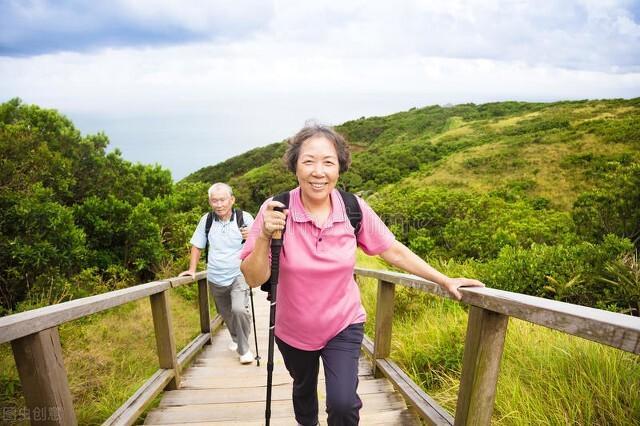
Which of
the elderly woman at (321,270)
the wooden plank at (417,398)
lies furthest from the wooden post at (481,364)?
the wooden plank at (417,398)

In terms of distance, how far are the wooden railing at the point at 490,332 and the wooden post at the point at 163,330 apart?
183cm

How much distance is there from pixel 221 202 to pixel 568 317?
341cm

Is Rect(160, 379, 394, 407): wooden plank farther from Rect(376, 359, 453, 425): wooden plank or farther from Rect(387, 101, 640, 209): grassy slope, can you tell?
Rect(387, 101, 640, 209): grassy slope

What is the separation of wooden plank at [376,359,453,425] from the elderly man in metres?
1.57

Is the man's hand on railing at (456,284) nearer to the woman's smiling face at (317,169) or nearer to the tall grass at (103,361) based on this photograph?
the woman's smiling face at (317,169)

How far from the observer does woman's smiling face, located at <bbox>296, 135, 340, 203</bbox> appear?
1.99 m

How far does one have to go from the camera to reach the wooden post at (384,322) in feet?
11.0

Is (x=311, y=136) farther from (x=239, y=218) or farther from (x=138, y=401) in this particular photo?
(x=239, y=218)

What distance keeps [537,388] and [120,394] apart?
3.07 m

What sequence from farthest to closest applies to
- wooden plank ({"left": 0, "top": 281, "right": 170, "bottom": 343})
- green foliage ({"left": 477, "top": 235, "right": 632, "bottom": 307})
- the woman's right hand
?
green foliage ({"left": 477, "top": 235, "right": 632, "bottom": 307})
the woman's right hand
wooden plank ({"left": 0, "top": 281, "right": 170, "bottom": 343})

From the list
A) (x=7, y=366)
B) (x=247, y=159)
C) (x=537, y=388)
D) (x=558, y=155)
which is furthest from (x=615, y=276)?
(x=247, y=159)

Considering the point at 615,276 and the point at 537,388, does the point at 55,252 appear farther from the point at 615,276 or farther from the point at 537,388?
the point at 615,276

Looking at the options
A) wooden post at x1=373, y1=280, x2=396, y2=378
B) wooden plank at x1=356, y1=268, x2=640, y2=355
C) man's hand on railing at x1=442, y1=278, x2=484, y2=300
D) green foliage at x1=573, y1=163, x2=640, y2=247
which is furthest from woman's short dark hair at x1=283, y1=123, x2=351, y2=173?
green foliage at x1=573, y1=163, x2=640, y2=247

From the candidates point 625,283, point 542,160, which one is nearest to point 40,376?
point 625,283
